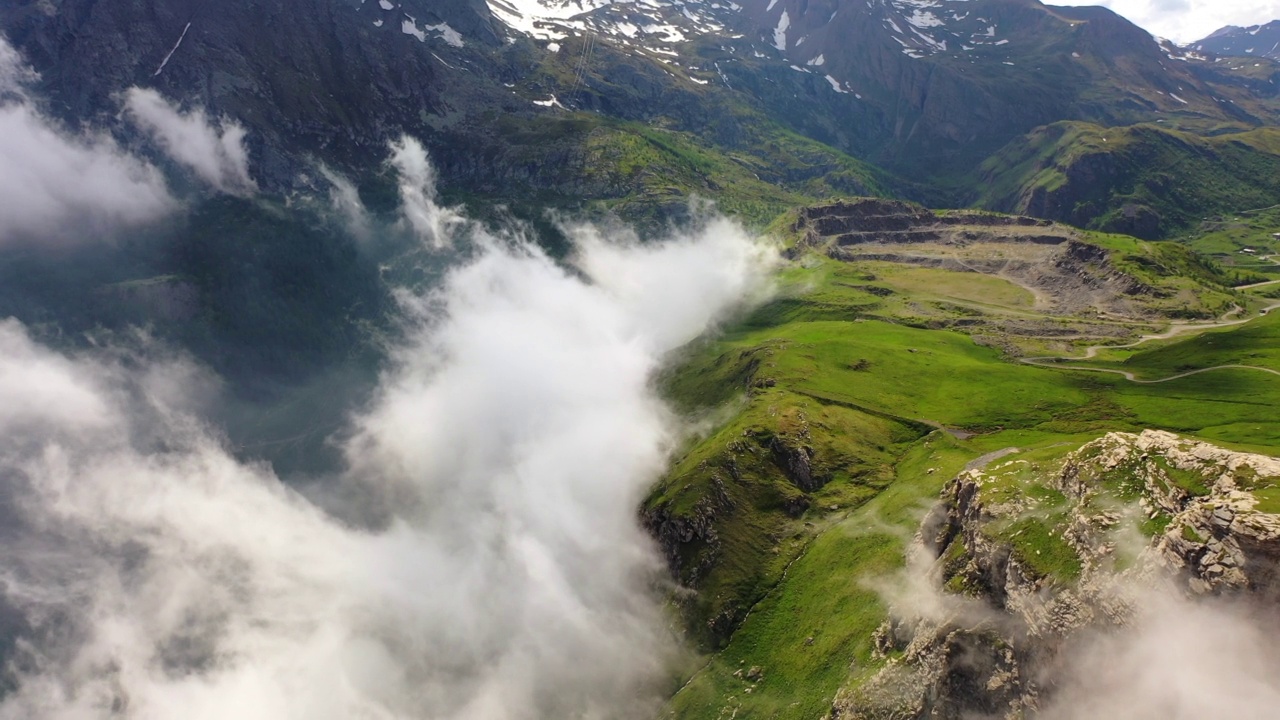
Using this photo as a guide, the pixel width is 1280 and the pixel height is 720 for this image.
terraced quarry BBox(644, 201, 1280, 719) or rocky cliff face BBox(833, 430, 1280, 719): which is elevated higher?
rocky cliff face BBox(833, 430, 1280, 719)

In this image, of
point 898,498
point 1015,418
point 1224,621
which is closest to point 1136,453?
point 1224,621

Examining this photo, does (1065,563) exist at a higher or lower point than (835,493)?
higher

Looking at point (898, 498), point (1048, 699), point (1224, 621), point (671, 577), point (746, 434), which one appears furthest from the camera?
point (746, 434)

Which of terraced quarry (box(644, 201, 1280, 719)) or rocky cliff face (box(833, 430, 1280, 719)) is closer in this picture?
rocky cliff face (box(833, 430, 1280, 719))

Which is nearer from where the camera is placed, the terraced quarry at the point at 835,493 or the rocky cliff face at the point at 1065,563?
the rocky cliff face at the point at 1065,563

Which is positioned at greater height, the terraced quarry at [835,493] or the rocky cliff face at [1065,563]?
the rocky cliff face at [1065,563]

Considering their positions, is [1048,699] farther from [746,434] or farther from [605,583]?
[605,583]

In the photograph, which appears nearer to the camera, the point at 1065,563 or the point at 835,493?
the point at 1065,563

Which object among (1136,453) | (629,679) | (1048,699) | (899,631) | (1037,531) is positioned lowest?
(629,679)
